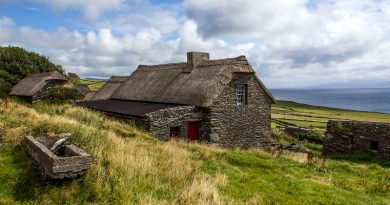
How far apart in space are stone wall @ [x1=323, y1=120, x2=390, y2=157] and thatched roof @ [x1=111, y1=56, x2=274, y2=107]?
520cm

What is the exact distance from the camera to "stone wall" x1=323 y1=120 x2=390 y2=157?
24.5 meters

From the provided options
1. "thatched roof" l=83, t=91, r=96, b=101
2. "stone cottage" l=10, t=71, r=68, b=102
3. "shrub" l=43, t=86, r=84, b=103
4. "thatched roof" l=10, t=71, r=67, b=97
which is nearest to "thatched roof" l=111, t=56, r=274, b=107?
"shrub" l=43, t=86, r=84, b=103

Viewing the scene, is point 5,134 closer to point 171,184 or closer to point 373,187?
point 171,184

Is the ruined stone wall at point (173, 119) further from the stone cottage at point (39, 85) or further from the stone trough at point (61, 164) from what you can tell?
the stone cottage at point (39, 85)

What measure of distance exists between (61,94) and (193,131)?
53.6 ft

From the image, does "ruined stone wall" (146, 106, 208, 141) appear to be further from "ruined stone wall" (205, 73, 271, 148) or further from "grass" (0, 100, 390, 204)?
"grass" (0, 100, 390, 204)

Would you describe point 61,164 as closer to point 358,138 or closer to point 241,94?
point 241,94

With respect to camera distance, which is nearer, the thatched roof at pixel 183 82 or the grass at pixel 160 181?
the grass at pixel 160 181

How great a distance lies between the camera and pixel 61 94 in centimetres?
3575

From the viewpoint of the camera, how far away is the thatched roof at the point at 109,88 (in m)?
38.9

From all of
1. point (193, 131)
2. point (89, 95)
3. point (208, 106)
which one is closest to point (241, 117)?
point (208, 106)

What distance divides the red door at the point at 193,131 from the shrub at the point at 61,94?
612 inches

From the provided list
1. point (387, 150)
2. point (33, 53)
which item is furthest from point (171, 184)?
point (33, 53)

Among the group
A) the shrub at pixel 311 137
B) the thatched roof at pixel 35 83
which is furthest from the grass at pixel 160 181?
the thatched roof at pixel 35 83
